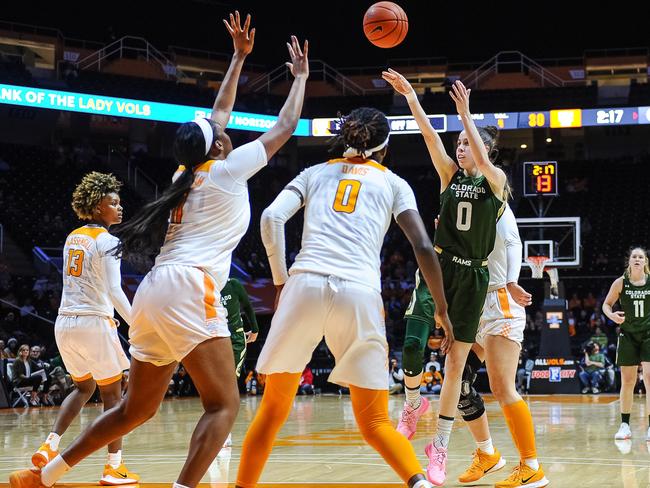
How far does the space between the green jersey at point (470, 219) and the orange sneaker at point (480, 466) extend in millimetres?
1433

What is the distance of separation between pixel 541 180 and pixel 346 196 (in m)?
14.9

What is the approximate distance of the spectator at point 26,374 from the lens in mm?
15758

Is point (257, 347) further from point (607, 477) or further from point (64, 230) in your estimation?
point (607, 477)

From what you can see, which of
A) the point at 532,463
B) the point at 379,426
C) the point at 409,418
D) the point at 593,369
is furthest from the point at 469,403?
the point at 593,369

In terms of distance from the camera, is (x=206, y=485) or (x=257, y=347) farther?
(x=257, y=347)

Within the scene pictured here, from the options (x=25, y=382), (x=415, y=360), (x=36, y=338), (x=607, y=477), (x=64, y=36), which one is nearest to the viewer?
(x=415, y=360)

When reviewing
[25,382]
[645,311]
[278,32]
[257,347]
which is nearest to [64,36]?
[278,32]

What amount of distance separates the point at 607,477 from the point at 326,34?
87.2 ft

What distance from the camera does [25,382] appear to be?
15914 millimetres

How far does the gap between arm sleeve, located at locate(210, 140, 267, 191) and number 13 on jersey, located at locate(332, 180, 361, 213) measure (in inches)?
15.8

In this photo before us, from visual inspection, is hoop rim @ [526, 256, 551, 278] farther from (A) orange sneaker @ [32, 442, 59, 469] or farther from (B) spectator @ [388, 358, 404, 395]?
(A) orange sneaker @ [32, 442, 59, 469]

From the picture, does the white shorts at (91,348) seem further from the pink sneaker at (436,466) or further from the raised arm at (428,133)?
the raised arm at (428,133)

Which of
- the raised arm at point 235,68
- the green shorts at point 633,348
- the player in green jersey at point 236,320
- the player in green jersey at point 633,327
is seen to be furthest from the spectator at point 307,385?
the raised arm at point 235,68

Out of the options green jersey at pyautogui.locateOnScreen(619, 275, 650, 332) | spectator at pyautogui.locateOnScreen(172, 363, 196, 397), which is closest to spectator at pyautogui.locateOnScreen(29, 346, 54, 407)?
spectator at pyautogui.locateOnScreen(172, 363, 196, 397)
